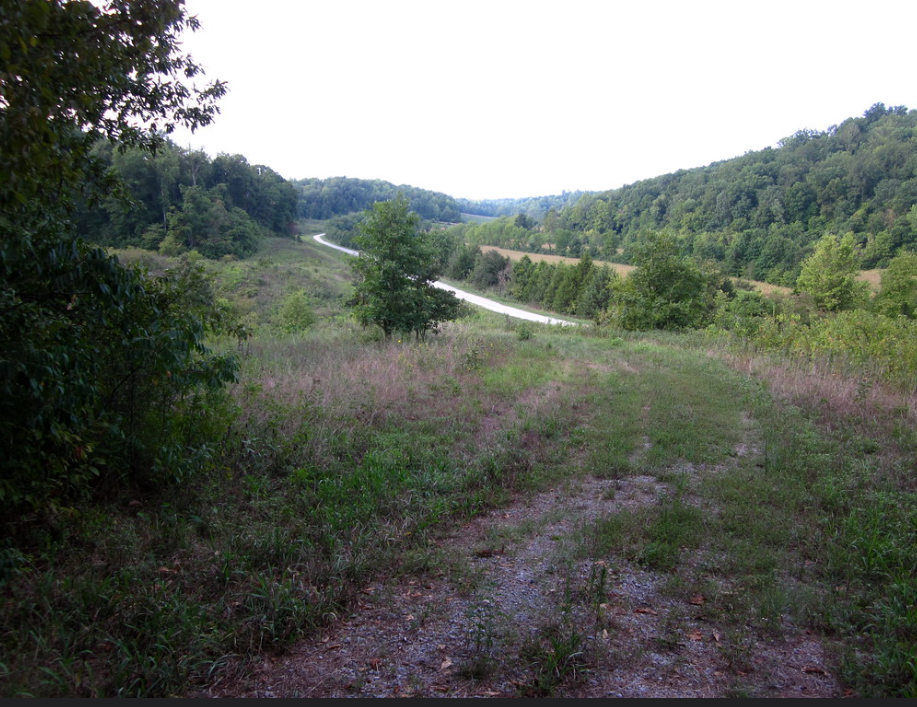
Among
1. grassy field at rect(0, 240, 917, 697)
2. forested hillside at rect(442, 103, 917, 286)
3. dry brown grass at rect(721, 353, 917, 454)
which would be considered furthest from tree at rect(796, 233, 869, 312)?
grassy field at rect(0, 240, 917, 697)

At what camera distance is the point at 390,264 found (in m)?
14.3

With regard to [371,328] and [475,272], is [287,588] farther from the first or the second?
[475,272]

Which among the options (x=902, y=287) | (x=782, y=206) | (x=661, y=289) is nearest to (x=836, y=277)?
(x=902, y=287)

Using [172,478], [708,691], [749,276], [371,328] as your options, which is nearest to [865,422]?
[708,691]

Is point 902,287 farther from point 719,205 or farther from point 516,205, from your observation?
point 516,205

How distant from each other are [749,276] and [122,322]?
69797 millimetres

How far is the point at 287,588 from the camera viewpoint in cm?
329

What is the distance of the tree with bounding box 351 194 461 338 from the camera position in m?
14.5

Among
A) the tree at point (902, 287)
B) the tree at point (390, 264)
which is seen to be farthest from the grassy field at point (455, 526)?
the tree at point (902, 287)

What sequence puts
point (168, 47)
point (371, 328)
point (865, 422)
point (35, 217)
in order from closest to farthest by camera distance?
point (35, 217) → point (168, 47) → point (865, 422) → point (371, 328)

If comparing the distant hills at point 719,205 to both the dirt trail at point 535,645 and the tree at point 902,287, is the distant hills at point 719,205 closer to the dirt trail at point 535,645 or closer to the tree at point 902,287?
the tree at point 902,287

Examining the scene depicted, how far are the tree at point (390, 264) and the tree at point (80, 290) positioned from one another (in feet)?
31.1

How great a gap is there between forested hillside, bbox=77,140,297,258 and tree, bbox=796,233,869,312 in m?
44.8

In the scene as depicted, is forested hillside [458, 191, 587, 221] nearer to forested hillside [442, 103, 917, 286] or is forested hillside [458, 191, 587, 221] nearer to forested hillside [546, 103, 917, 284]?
forested hillside [442, 103, 917, 286]
